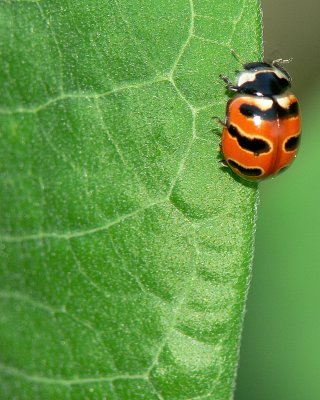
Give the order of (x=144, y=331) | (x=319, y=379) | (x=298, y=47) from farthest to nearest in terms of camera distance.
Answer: (x=298, y=47) < (x=319, y=379) < (x=144, y=331)

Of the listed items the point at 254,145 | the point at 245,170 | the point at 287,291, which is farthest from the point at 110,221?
the point at 287,291

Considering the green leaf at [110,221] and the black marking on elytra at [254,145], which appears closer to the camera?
the green leaf at [110,221]

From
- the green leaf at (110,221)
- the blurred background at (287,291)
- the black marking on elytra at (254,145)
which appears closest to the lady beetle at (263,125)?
the black marking on elytra at (254,145)

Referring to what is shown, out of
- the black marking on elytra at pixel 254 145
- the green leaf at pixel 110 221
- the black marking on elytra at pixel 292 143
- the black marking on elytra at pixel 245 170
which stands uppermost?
the black marking on elytra at pixel 292 143

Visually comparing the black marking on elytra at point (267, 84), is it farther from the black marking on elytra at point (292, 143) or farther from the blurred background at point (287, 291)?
the blurred background at point (287, 291)

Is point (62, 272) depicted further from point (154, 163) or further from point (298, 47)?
point (298, 47)

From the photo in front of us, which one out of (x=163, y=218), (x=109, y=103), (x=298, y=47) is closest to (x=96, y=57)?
(x=109, y=103)
